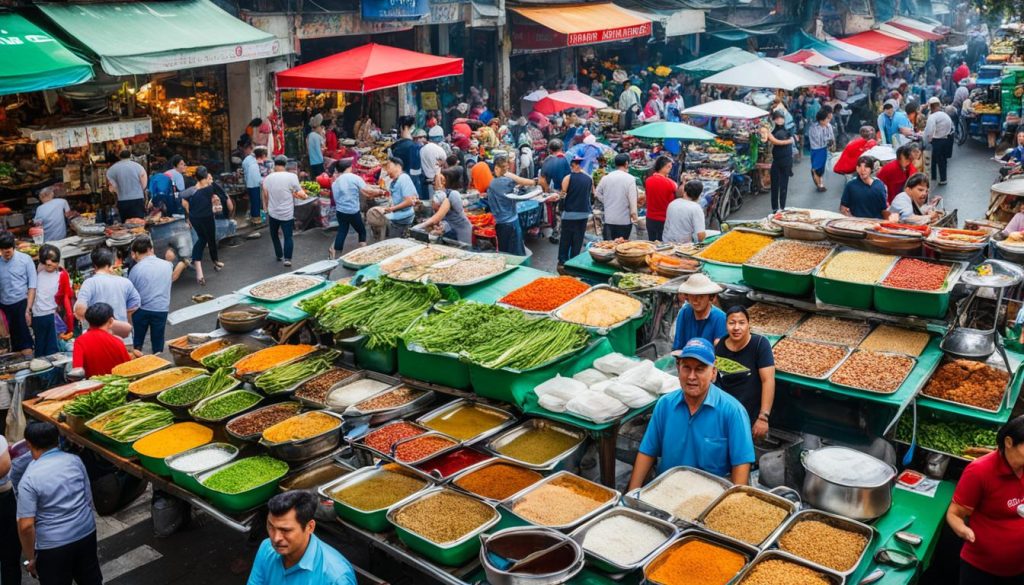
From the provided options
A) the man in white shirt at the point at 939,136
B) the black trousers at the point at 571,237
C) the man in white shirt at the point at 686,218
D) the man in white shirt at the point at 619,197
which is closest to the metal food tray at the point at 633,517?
the man in white shirt at the point at 686,218

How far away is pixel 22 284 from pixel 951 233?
31.0ft

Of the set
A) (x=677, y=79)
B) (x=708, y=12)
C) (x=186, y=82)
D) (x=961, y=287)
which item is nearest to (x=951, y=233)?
(x=961, y=287)

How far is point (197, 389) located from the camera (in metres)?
7.91

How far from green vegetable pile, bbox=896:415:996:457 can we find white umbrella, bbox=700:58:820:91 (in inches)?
569

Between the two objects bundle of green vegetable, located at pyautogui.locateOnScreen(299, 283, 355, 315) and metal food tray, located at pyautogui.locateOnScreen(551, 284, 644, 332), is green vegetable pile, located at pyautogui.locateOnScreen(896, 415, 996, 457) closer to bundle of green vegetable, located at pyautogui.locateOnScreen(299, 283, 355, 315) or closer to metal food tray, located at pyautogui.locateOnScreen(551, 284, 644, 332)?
metal food tray, located at pyautogui.locateOnScreen(551, 284, 644, 332)

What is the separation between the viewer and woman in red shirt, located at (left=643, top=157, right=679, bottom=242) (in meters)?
12.7

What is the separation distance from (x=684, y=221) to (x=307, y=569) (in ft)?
25.1

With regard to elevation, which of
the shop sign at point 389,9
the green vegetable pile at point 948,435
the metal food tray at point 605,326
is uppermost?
the shop sign at point 389,9

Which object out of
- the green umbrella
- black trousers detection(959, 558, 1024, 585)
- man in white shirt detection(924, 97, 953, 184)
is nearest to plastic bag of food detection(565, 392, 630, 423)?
black trousers detection(959, 558, 1024, 585)

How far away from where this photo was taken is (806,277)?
7.85m

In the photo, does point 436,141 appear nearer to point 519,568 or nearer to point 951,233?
point 951,233

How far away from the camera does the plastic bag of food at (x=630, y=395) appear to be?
261 inches

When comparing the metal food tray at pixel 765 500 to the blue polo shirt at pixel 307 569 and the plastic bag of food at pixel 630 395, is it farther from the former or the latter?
the blue polo shirt at pixel 307 569

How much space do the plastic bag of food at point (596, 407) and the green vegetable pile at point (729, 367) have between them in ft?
2.45
